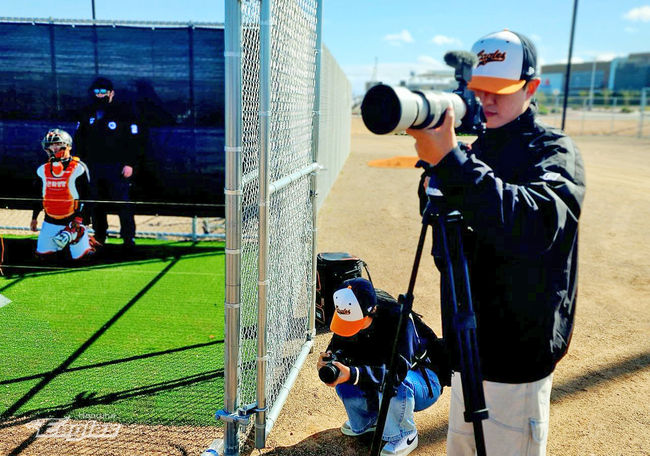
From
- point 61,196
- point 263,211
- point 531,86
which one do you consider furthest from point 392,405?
point 61,196

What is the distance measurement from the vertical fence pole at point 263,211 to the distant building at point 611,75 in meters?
73.5

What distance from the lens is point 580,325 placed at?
561 centimetres

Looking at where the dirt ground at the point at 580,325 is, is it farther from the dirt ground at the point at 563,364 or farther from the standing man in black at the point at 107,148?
the standing man in black at the point at 107,148

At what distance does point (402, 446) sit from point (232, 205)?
1.79 meters

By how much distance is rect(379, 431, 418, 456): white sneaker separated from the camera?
132 inches

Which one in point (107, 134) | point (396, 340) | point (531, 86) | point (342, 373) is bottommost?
point (342, 373)

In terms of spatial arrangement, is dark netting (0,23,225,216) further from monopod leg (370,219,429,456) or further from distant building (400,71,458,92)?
monopod leg (370,219,429,456)

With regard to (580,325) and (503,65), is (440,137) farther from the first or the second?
(580,325)

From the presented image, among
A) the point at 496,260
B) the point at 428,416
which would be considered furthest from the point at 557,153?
the point at 428,416

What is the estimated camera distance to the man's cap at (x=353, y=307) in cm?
336

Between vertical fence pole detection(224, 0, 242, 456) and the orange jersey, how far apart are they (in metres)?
5.20

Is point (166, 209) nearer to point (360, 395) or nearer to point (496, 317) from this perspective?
point (360, 395)

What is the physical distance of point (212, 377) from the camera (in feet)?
14.4

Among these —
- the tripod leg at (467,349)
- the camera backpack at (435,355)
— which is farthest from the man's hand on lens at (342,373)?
the tripod leg at (467,349)
